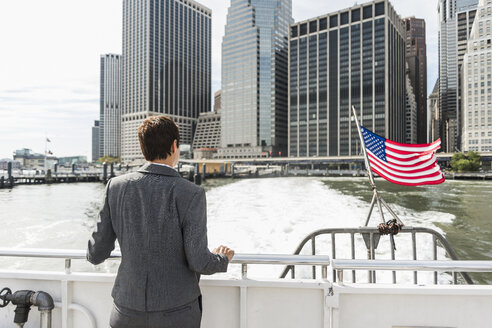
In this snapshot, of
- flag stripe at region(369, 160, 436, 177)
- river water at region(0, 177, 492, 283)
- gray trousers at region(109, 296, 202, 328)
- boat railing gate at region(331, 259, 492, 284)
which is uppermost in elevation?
flag stripe at region(369, 160, 436, 177)

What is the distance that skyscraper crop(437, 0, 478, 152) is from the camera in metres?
154

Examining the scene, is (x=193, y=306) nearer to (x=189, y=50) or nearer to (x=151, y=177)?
(x=151, y=177)

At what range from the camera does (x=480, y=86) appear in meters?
102

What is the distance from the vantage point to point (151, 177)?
1629 millimetres

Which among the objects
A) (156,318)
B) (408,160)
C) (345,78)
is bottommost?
(156,318)

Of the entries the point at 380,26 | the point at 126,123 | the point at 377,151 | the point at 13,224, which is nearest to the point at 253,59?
the point at 380,26

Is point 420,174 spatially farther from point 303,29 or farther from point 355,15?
point 303,29

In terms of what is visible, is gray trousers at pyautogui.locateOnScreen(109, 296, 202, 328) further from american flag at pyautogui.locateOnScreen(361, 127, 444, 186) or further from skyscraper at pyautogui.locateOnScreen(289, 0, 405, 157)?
skyscraper at pyautogui.locateOnScreen(289, 0, 405, 157)

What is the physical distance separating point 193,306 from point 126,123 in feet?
631

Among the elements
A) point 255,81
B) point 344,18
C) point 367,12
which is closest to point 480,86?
point 367,12

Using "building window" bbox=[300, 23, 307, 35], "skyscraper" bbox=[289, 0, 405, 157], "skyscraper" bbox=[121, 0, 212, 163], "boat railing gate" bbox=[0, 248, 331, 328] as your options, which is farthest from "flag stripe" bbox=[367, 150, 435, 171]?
"skyscraper" bbox=[121, 0, 212, 163]

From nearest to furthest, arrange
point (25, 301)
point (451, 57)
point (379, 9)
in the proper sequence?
point (25, 301) < point (379, 9) < point (451, 57)

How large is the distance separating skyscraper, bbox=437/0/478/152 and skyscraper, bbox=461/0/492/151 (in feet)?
171

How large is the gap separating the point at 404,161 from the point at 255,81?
146386mm
